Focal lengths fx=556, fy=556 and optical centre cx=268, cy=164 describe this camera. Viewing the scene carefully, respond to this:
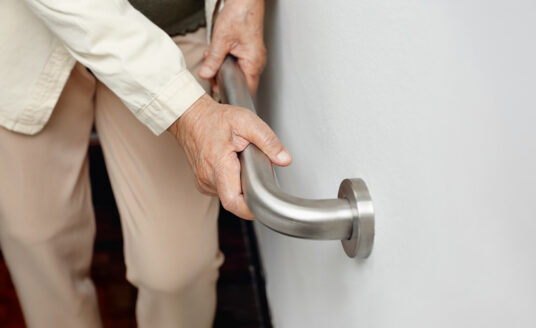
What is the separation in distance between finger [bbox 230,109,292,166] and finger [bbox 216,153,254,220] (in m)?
0.03

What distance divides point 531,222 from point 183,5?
65 centimetres

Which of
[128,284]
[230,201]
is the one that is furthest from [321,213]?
[128,284]

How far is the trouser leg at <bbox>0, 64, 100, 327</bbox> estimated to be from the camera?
79 cm

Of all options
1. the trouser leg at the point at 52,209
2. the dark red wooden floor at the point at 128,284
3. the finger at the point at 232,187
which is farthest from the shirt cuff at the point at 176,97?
the dark red wooden floor at the point at 128,284

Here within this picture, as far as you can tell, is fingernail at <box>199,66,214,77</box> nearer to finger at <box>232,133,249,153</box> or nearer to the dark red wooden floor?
finger at <box>232,133,249,153</box>

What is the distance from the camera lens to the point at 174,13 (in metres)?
0.79

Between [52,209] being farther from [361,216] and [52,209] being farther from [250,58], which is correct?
[361,216]

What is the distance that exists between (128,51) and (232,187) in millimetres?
202

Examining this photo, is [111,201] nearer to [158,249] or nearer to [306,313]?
[158,249]

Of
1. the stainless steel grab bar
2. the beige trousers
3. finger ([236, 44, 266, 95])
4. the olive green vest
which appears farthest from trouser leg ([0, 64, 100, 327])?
the stainless steel grab bar

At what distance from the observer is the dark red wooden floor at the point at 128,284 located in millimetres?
1211

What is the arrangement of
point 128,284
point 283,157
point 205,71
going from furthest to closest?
1. point 128,284
2. point 205,71
3. point 283,157

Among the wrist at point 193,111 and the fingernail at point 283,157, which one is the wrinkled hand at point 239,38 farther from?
the fingernail at point 283,157

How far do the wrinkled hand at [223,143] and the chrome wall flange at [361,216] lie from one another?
0.10 m
